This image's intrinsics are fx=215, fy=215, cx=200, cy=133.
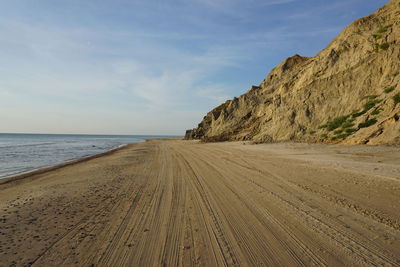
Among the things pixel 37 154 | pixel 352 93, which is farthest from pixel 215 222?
pixel 37 154

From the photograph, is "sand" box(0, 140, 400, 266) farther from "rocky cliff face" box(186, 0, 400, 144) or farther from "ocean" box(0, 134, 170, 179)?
"ocean" box(0, 134, 170, 179)

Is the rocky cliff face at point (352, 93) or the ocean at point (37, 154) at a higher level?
the rocky cliff face at point (352, 93)

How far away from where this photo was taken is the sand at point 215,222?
3223 mm

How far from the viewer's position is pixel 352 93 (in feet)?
60.4

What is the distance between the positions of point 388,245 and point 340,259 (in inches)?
37.4

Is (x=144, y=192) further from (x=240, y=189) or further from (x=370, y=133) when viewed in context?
(x=370, y=133)

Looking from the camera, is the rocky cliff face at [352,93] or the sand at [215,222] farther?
the rocky cliff face at [352,93]

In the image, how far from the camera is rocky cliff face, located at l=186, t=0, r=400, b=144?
1434 cm

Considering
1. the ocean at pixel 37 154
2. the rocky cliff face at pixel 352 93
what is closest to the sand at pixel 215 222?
the rocky cliff face at pixel 352 93

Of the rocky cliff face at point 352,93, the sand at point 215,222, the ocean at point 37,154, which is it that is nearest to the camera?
the sand at point 215,222

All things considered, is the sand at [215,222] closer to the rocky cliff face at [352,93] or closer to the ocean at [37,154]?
the rocky cliff face at [352,93]

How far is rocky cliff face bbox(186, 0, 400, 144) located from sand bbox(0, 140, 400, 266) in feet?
25.3

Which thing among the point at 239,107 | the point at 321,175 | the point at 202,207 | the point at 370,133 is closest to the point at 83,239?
the point at 202,207

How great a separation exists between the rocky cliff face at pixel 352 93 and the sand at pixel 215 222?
7.72m
